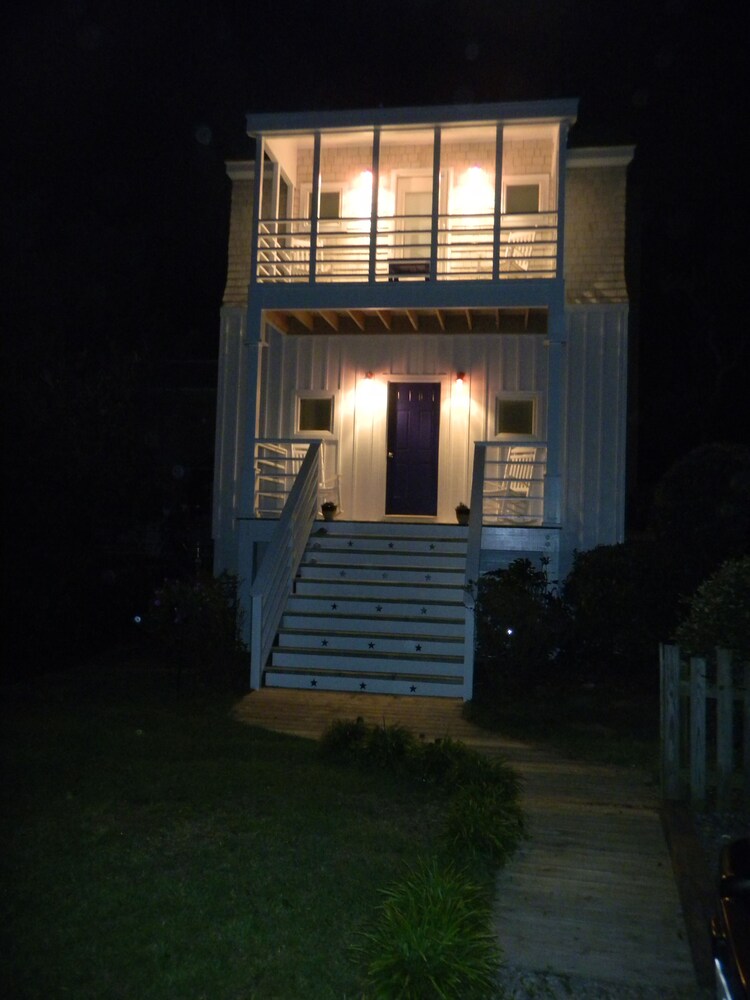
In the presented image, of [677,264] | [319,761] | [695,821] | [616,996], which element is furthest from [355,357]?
[677,264]

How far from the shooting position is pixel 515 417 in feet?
46.9

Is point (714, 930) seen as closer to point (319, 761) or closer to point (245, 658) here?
point (319, 761)

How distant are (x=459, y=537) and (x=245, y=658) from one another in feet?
10.5

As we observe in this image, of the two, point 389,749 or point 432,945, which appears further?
point 389,749

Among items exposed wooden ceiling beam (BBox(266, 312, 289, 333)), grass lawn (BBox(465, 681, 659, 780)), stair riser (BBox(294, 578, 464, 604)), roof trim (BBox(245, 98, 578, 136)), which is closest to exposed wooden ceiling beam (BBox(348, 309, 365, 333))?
exposed wooden ceiling beam (BBox(266, 312, 289, 333))

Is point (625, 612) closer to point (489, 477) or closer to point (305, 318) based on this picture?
point (489, 477)

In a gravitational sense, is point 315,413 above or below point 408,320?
below

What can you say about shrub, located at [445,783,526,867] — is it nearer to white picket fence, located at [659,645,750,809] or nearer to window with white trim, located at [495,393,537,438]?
white picket fence, located at [659,645,750,809]

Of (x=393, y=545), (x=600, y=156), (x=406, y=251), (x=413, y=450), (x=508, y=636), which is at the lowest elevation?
(x=508, y=636)

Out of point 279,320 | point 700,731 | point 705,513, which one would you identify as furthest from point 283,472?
point 700,731

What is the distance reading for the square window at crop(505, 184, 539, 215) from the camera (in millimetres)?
14477

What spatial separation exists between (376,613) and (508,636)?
1.64 m

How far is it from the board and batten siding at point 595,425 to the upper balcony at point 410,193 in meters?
1.11

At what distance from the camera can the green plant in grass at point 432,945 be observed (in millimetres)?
3732
